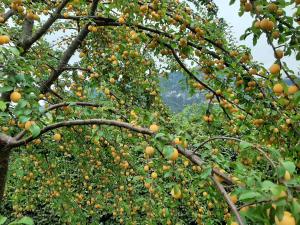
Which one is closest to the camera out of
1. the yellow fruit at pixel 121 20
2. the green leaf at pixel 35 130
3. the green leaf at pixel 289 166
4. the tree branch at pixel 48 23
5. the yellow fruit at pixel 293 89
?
the green leaf at pixel 289 166

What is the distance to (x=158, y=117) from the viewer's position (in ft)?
13.1

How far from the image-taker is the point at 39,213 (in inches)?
449

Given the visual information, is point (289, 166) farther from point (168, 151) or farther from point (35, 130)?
point (35, 130)

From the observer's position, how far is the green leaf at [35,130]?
269cm

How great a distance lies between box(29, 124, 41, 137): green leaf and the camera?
2686 mm

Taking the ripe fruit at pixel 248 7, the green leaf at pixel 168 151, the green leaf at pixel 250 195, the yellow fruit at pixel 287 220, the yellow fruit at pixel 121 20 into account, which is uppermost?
the yellow fruit at pixel 121 20

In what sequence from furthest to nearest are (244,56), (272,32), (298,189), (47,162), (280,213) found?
(47,162) < (244,56) < (272,32) < (298,189) < (280,213)

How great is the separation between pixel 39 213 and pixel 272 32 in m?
10.2

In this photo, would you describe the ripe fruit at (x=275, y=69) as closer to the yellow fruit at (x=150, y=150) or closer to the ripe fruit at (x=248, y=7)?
the ripe fruit at (x=248, y=7)

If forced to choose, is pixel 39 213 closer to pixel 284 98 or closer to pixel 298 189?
pixel 284 98

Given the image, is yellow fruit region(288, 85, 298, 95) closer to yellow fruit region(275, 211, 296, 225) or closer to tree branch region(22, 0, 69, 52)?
yellow fruit region(275, 211, 296, 225)

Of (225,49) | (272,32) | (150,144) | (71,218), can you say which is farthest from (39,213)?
(272,32)

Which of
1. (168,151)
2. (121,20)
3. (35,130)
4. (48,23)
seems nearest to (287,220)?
(168,151)

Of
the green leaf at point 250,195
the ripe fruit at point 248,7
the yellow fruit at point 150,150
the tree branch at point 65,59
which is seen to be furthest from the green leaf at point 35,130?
the tree branch at point 65,59
